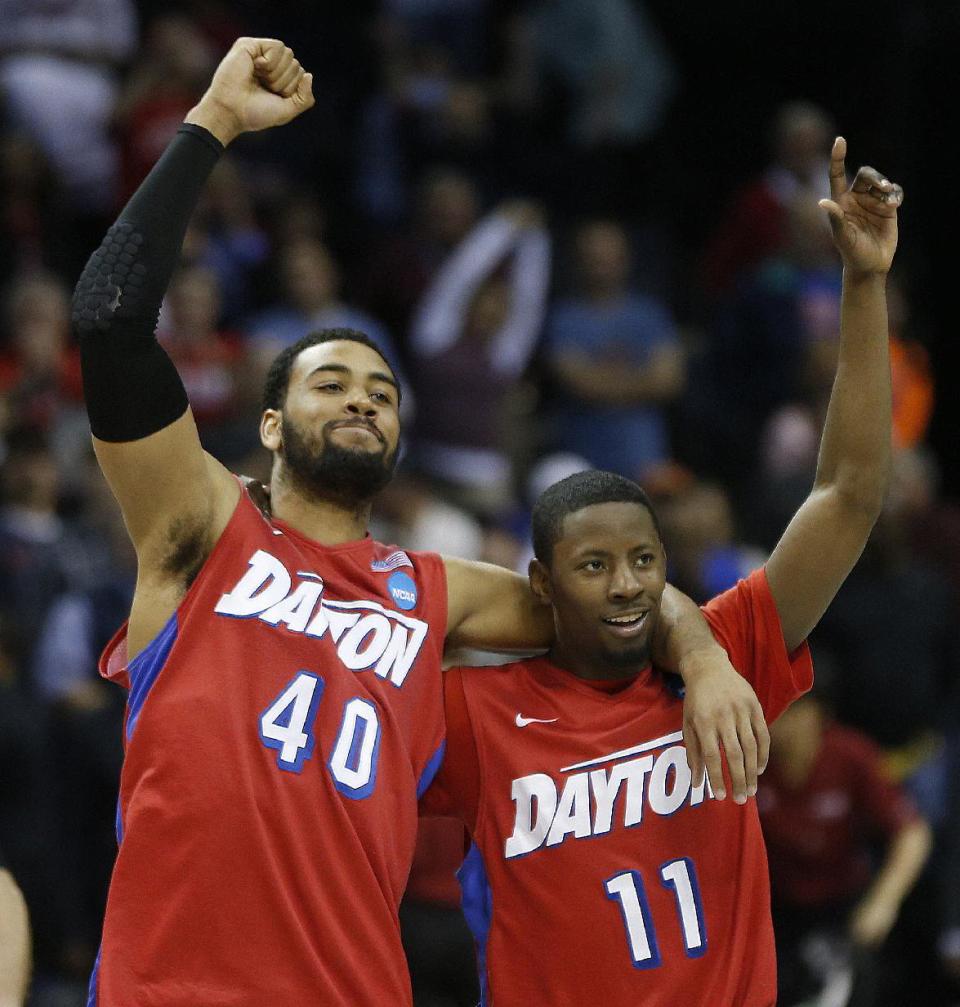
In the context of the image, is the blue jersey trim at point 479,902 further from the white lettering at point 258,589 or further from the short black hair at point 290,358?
the short black hair at point 290,358

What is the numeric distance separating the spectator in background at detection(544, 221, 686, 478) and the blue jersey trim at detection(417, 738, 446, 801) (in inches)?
208

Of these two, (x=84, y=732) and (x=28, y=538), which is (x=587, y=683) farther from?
(x=28, y=538)

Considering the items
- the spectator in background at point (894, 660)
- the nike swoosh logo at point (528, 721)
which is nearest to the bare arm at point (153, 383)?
the nike swoosh logo at point (528, 721)

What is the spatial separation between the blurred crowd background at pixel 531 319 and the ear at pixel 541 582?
3.00 m

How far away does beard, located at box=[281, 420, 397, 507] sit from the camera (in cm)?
405

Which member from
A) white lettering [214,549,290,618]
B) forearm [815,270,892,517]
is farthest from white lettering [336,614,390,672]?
forearm [815,270,892,517]

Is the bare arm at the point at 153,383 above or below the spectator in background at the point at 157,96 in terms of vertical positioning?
below

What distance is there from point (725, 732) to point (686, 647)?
0.34 metres

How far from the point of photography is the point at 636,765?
410 centimetres

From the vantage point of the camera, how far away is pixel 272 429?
427cm

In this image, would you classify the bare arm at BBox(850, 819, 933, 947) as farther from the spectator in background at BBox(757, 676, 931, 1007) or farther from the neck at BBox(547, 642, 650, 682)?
the neck at BBox(547, 642, 650, 682)

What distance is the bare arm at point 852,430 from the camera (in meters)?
4.11

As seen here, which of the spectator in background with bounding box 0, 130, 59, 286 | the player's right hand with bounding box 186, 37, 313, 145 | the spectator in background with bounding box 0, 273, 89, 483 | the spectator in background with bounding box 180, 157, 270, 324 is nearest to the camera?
the player's right hand with bounding box 186, 37, 313, 145

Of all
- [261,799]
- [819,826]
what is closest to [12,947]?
[261,799]
